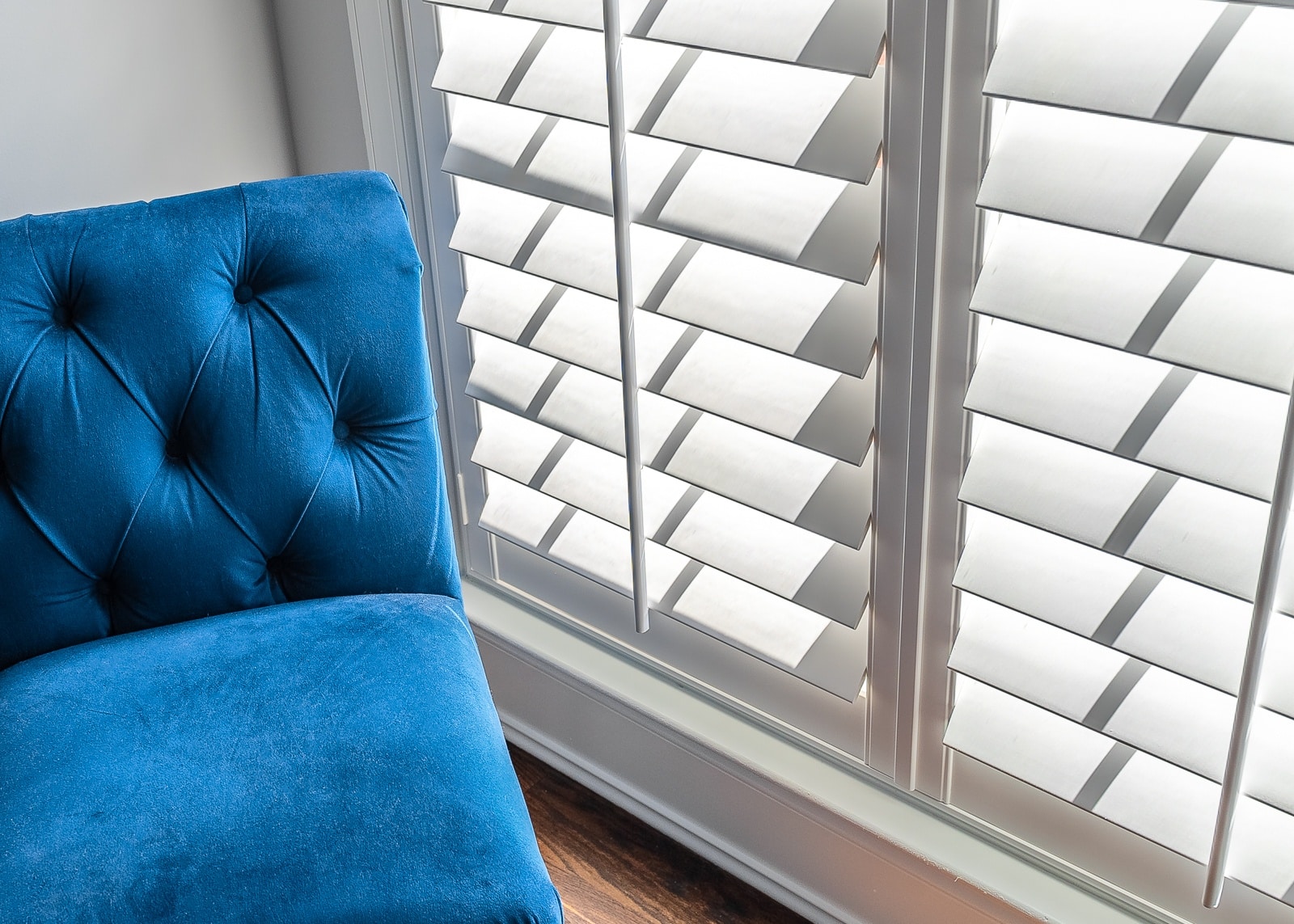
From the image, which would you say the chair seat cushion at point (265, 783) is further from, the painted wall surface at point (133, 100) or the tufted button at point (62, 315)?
the painted wall surface at point (133, 100)

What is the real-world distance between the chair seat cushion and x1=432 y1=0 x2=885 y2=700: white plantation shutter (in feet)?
Result: 0.97

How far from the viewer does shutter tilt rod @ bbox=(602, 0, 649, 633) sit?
1.11 m

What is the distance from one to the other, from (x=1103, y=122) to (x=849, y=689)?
56 cm

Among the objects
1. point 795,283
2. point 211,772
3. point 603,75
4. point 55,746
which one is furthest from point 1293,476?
point 55,746

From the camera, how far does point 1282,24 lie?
→ 79 cm

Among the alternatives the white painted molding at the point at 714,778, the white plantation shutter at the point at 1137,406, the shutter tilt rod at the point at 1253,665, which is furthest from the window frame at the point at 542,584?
the shutter tilt rod at the point at 1253,665

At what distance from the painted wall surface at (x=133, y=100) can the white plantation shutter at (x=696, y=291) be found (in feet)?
1.01

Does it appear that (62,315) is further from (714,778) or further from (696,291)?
(714,778)

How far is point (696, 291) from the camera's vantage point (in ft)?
3.76

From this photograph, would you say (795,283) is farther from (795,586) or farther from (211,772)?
(211,772)

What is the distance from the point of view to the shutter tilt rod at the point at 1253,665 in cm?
84

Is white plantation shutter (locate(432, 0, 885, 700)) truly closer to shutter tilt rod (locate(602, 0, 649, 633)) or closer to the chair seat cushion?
shutter tilt rod (locate(602, 0, 649, 633))

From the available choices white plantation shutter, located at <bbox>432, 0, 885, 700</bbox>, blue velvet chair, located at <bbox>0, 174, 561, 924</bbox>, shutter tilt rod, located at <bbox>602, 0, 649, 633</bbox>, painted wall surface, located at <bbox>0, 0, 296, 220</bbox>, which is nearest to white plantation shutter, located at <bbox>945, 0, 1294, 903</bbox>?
white plantation shutter, located at <bbox>432, 0, 885, 700</bbox>

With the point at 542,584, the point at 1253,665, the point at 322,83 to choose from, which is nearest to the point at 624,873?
the point at 542,584
